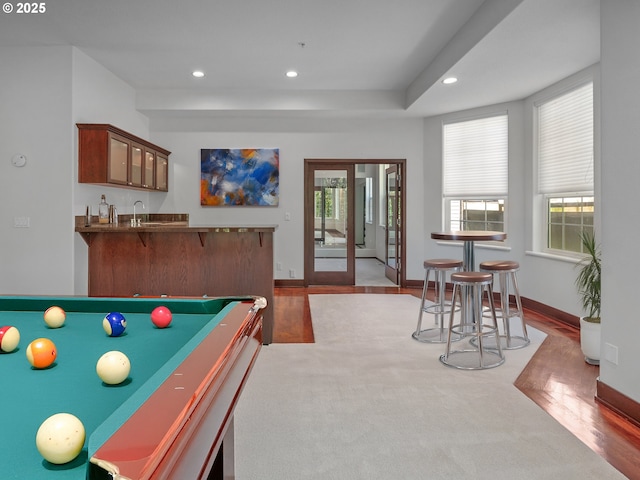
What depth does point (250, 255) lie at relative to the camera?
445cm

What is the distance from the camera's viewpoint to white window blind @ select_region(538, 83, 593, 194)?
4.73 meters

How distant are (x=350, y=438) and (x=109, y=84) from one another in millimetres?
5101

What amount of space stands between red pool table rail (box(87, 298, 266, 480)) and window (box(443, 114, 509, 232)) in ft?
18.8

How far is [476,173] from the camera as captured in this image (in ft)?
21.8

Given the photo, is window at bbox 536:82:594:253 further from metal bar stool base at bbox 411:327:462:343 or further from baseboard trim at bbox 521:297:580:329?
metal bar stool base at bbox 411:327:462:343

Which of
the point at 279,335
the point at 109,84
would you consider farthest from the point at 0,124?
the point at 279,335

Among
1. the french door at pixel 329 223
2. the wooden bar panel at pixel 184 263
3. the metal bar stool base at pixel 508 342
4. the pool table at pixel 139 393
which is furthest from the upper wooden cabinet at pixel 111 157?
the metal bar stool base at pixel 508 342

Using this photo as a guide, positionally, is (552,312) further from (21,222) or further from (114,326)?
(21,222)

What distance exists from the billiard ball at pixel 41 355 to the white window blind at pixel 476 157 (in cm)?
600

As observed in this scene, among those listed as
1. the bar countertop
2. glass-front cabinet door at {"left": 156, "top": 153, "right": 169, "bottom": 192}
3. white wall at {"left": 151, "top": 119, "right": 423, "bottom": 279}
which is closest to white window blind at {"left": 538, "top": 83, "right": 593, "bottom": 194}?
white wall at {"left": 151, "top": 119, "right": 423, "bottom": 279}

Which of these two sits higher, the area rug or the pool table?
the pool table

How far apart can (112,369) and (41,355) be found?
0.28 m

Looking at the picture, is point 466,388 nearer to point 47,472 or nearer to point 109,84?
point 47,472

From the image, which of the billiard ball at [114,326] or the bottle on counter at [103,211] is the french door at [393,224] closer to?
the bottle on counter at [103,211]
